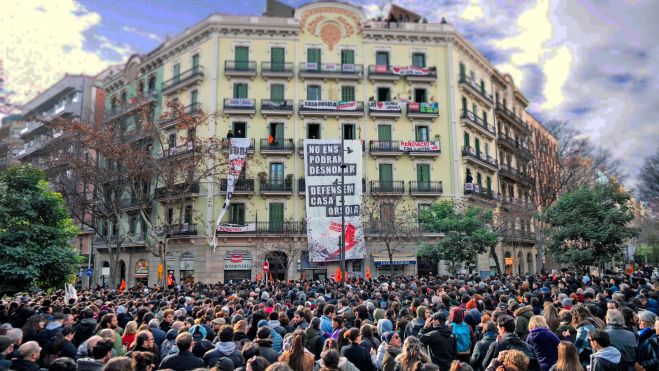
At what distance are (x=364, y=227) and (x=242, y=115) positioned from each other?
12.7 metres

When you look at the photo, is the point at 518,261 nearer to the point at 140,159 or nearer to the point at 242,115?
the point at 242,115

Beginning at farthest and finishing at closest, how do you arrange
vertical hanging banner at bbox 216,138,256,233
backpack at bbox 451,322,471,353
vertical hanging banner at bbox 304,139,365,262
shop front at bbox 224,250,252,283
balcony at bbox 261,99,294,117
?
1. balcony at bbox 261,99,294,117
2. shop front at bbox 224,250,252,283
3. vertical hanging banner at bbox 304,139,365,262
4. vertical hanging banner at bbox 216,138,256,233
5. backpack at bbox 451,322,471,353

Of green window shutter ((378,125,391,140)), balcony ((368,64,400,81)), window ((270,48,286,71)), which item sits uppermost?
window ((270,48,286,71))

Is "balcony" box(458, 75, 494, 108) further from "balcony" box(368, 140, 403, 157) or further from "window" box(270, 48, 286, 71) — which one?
"window" box(270, 48, 286, 71)

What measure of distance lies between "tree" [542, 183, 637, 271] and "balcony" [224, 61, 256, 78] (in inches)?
946

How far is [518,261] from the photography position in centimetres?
4638

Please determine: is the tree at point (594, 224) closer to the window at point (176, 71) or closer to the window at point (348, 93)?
the window at point (348, 93)

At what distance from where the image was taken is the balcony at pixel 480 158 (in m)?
39.7

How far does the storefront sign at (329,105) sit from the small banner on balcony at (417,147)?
15.9 ft

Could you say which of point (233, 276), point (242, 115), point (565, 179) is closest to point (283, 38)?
point (242, 115)

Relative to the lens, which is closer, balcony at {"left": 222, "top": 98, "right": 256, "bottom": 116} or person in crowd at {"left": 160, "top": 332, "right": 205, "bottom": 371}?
person in crowd at {"left": 160, "top": 332, "right": 205, "bottom": 371}

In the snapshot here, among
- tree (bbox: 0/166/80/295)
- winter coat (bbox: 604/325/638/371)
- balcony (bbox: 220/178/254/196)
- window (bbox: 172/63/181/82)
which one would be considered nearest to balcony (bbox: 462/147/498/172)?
balcony (bbox: 220/178/254/196)

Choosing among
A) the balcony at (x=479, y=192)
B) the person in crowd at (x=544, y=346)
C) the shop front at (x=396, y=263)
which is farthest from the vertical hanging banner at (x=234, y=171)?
the person in crowd at (x=544, y=346)

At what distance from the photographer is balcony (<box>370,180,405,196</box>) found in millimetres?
37469
